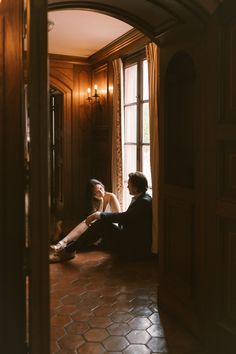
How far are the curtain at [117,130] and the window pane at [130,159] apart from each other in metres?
0.10

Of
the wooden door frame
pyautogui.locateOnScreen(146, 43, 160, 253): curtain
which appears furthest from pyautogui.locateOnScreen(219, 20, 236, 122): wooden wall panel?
pyautogui.locateOnScreen(146, 43, 160, 253): curtain

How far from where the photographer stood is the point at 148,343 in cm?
259

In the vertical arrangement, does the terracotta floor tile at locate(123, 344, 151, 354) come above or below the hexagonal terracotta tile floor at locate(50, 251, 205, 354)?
below

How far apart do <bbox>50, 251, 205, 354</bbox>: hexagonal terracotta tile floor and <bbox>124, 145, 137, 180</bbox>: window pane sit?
1.45 m

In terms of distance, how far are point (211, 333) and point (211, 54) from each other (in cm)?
175

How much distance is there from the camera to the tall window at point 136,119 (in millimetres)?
4938

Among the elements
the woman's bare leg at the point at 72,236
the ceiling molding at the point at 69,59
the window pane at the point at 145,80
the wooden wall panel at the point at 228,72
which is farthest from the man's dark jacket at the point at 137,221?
the ceiling molding at the point at 69,59

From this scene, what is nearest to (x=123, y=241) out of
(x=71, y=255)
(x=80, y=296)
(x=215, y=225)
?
(x=71, y=255)

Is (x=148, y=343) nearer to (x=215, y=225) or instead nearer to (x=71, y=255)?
(x=215, y=225)

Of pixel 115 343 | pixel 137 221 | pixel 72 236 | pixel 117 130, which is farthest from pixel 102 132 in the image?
pixel 115 343

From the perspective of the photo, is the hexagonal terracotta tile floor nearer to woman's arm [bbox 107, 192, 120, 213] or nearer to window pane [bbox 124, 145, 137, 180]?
woman's arm [bbox 107, 192, 120, 213]

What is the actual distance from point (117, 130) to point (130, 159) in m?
0.46

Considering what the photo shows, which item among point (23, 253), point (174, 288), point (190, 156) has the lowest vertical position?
point (174, 288)

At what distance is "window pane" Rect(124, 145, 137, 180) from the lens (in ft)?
17.2
